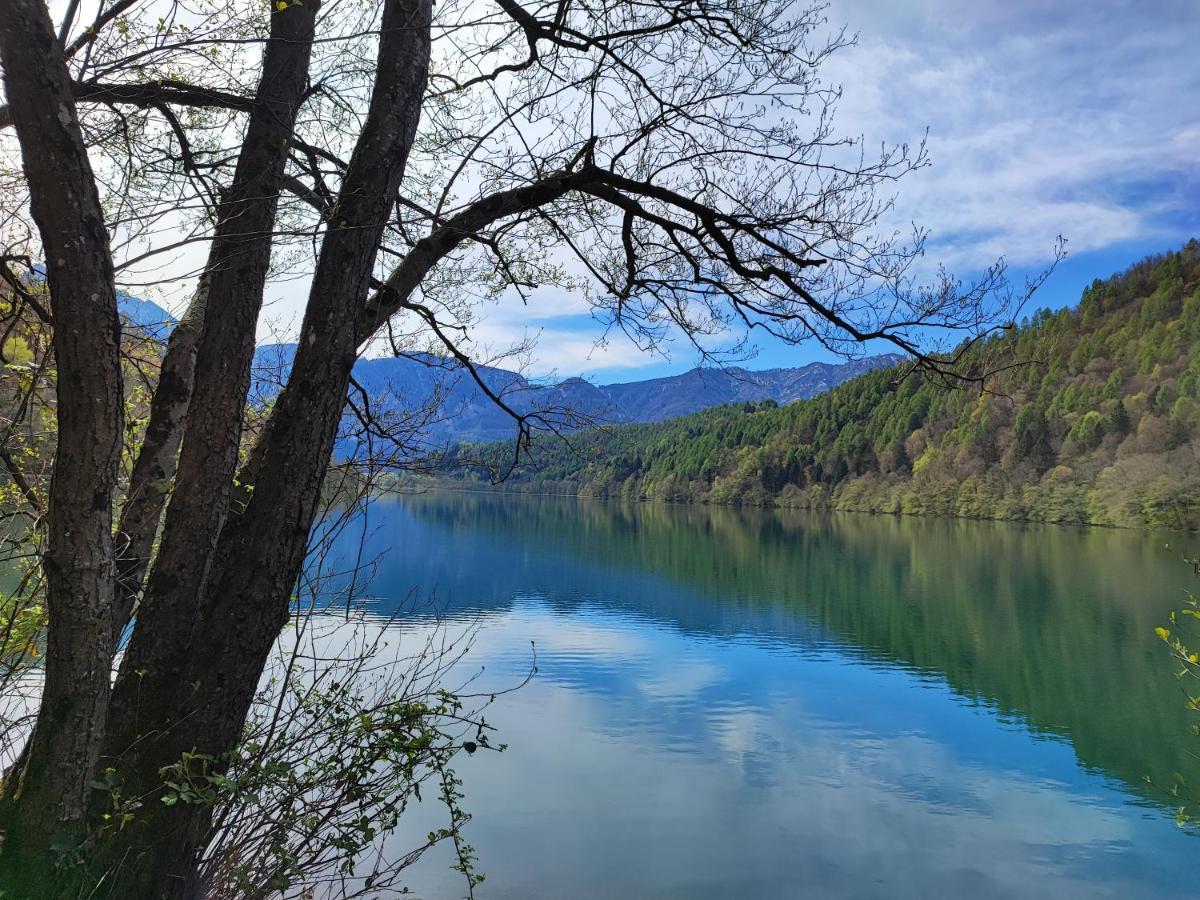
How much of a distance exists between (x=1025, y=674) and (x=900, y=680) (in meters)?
2.94

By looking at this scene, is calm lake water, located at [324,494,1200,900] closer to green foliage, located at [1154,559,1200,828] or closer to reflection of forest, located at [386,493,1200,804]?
reflection of forest, located at [386,493,1200,804]

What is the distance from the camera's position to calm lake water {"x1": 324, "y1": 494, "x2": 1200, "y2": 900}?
819cm

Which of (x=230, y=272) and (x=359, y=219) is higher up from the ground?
(x=359, y=219)

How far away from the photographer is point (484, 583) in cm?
2909

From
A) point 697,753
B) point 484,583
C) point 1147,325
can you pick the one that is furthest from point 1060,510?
point 697,753

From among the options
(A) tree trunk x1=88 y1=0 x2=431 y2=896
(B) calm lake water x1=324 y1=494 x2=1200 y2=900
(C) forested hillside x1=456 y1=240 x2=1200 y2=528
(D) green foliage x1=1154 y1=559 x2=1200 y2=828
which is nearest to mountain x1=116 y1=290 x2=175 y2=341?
(A) tree trunk x1=88 y1=0 x2=431 y2=896

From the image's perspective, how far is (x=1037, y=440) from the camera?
70562 mm

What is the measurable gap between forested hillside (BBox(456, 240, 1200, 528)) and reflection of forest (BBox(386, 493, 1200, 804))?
8368 mm

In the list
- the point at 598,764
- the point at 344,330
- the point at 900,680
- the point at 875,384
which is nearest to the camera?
the point at 344,330

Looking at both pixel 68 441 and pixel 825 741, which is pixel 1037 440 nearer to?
pixel 825 741

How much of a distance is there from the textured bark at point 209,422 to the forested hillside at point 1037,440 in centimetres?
3976

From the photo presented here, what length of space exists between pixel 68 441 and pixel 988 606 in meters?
26.8

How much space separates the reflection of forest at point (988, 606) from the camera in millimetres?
13922

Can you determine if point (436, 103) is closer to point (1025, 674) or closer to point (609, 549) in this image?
point (1025, 674)
